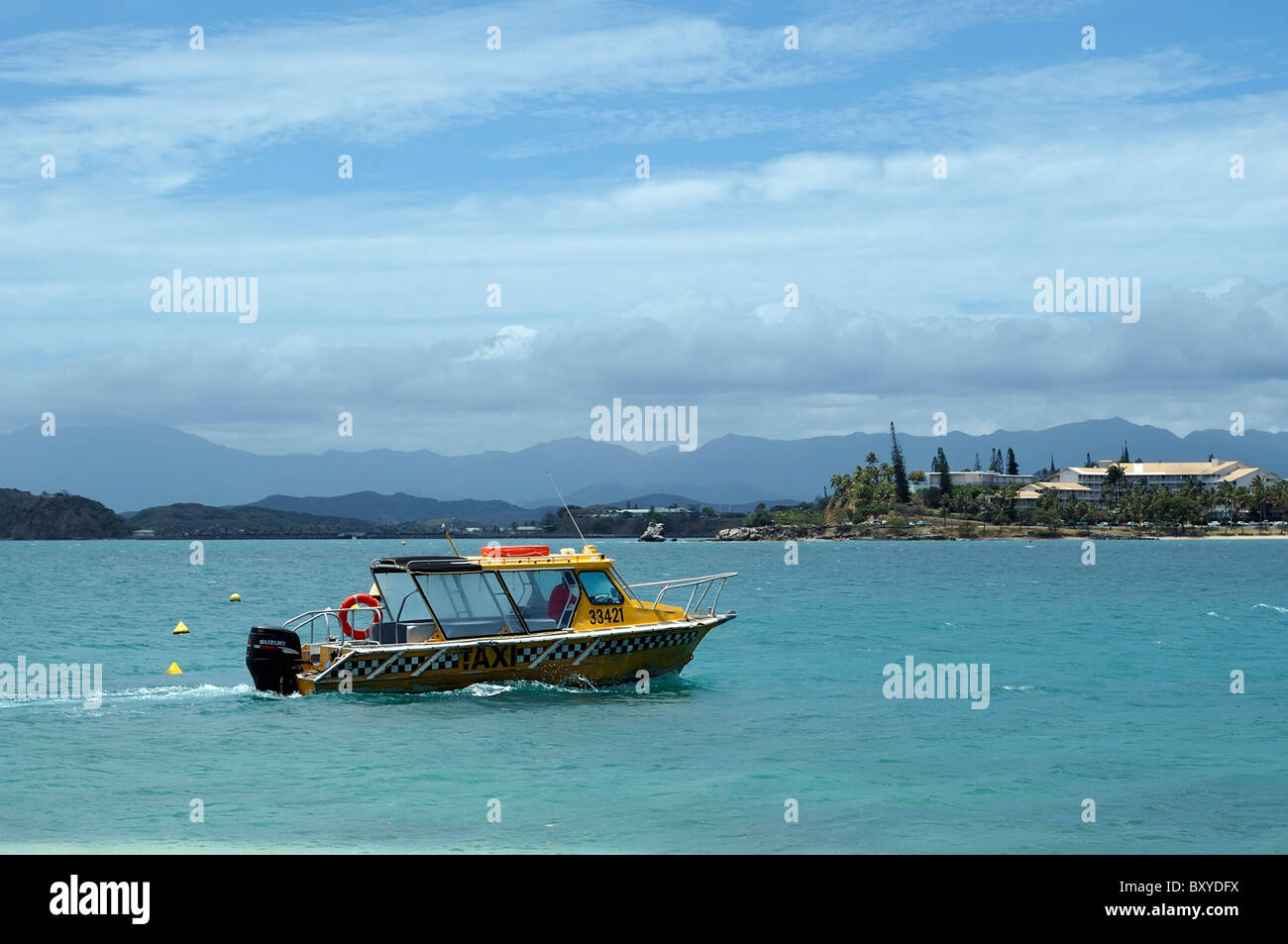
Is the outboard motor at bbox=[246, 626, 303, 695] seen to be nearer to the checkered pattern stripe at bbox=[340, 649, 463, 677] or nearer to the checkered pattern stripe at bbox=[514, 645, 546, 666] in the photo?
the checkered pattern stripe at bbox=[340, 649, 463, 677]

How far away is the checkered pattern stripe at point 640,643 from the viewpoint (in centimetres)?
2744

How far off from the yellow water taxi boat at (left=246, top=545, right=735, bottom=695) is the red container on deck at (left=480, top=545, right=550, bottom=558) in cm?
3

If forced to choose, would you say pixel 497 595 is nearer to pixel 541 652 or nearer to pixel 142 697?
pixel 541 652

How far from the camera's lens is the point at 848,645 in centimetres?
4256

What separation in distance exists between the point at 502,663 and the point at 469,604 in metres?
1.51

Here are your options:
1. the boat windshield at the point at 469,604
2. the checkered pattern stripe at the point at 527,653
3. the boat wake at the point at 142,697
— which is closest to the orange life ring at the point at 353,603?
the boat windshield at the point at 469,604

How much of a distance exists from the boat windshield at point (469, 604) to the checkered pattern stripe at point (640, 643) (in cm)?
195

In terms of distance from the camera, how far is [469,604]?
27172 mm

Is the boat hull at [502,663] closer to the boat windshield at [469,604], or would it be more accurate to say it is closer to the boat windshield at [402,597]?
the boat windshield at [469,604]

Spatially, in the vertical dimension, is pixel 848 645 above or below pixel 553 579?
below
